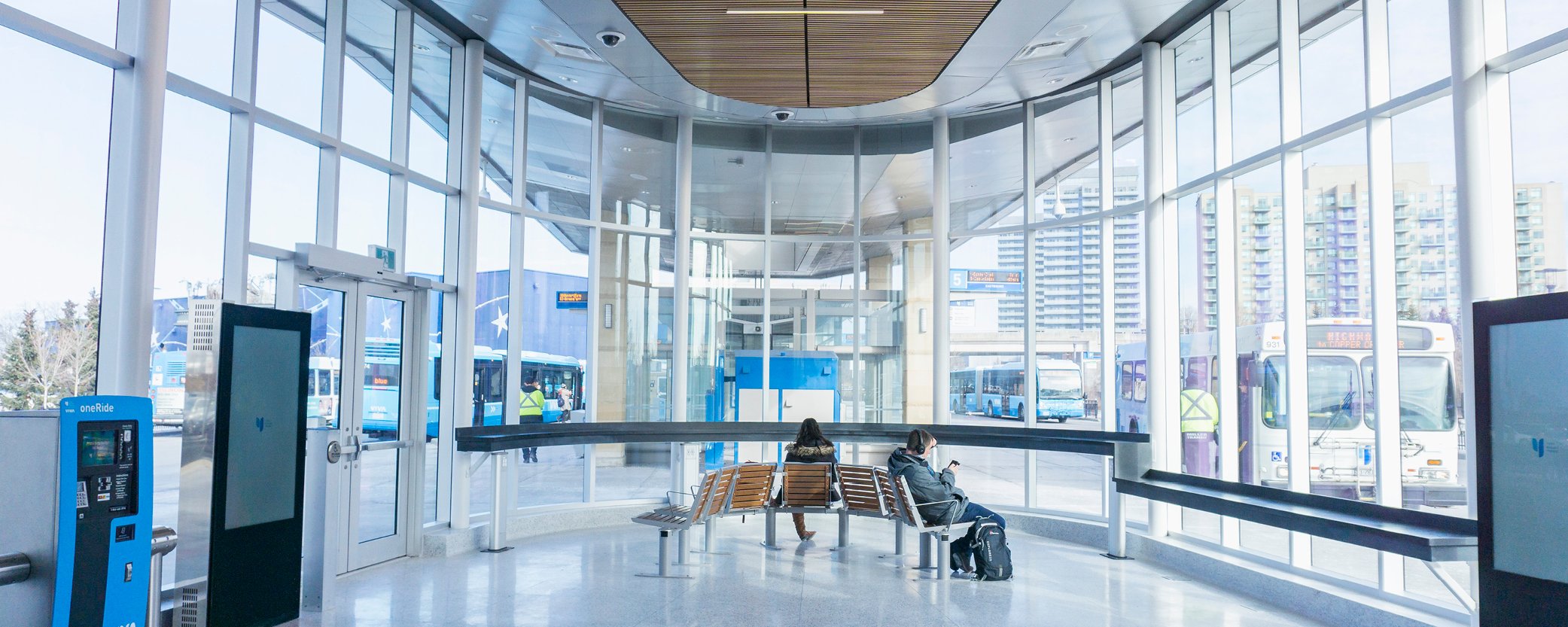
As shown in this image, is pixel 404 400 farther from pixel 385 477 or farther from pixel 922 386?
pixel 922 386

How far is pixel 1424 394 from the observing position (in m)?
5.67

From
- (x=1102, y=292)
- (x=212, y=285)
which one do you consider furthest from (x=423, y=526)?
(x=1102, y=292)

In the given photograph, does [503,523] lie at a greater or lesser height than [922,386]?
lesser

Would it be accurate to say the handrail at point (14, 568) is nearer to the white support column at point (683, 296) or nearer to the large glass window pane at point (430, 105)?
the large glass window pane at point (430, 105)

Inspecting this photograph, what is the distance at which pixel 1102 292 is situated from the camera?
914cm

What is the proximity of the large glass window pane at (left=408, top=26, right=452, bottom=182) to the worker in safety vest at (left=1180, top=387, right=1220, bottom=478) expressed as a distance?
6.59 m

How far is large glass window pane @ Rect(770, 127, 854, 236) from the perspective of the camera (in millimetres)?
10719

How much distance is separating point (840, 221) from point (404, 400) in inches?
202

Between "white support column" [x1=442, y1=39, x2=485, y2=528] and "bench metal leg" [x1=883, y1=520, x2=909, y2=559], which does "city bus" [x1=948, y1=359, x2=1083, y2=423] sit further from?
"white support column" [x1=442, y1=39, x2=485, y2=528]

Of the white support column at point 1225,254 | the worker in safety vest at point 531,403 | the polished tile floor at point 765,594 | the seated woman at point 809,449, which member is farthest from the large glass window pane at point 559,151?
the white support column at point 1225,254

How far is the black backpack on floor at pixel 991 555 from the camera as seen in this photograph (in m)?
6.93

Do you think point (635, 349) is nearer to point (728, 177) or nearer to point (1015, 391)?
point (728, 177)

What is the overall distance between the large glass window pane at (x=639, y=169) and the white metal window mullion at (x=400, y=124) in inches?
99.8

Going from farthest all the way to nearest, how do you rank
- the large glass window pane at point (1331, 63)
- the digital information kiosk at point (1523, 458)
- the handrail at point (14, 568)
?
the large glass window pane at point (1331, 63)
the digital information kiosk at point (1523, 458)
the handrail at point (14, 568)
